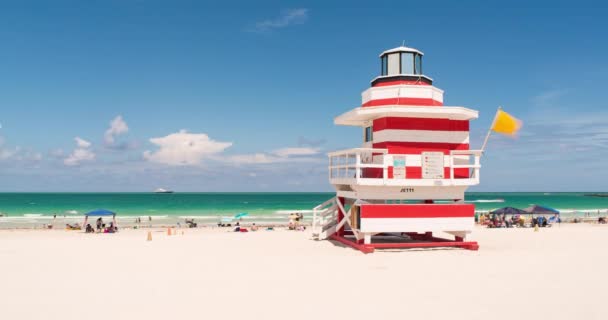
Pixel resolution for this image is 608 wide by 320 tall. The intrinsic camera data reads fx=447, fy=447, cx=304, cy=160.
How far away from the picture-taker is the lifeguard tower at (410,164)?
17328 mm

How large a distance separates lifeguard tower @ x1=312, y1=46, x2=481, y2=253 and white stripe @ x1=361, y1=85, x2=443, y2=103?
0.04m

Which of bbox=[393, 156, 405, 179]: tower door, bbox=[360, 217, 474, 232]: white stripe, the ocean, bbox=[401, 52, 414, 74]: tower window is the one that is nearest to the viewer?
bbox=[360, 217, 474, 232]: white stripe

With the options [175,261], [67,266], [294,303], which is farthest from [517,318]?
[67,266]

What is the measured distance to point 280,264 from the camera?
15125mm

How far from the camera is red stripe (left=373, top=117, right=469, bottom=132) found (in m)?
18.0

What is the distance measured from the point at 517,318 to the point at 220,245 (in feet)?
46.8

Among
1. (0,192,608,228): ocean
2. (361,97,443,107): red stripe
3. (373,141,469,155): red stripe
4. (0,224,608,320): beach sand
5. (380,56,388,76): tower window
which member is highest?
(380,56,388,76): tower window

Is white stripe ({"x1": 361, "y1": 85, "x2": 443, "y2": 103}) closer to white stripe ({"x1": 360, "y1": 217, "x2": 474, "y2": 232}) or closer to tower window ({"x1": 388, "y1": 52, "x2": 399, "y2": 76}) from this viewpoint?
tower window ({"x1": 388, "y1": 52, "x2": 399, "y2": 76})

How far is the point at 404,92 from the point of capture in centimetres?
1859

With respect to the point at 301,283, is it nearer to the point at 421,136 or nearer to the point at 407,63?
the point at 421,136

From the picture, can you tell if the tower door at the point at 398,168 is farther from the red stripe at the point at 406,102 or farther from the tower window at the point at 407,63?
the tower window at the point at 407,63

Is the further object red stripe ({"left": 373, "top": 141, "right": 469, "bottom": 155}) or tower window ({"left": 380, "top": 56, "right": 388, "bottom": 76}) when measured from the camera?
tower window ({"left": 380, "top": 56, "right": 388, "bottom": 76})

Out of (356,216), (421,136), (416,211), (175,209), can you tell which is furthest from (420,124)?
(175,209)

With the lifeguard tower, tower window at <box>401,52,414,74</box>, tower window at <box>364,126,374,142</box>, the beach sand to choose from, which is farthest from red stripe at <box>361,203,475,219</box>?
tower window at <box>401,52,414,74</box>
